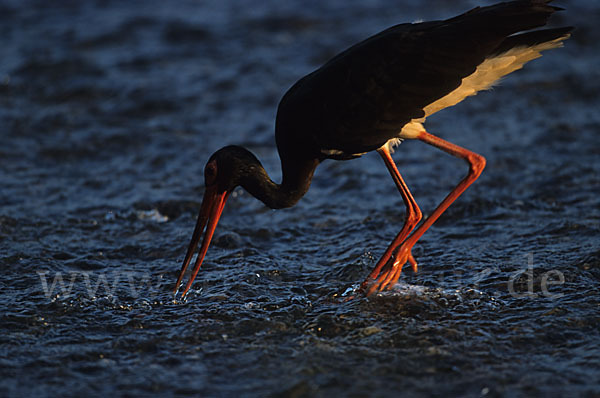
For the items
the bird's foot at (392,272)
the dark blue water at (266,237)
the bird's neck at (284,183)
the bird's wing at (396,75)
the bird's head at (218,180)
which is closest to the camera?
the dark blue water at (266,237)

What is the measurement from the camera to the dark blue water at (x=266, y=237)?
4227 mm

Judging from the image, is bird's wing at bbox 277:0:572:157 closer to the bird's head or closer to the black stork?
the black stork

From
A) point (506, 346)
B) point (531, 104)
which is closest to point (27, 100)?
point (531, 104)

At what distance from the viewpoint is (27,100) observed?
32.9 ft

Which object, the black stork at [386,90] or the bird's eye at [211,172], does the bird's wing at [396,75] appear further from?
the bird's eye at [211,172]

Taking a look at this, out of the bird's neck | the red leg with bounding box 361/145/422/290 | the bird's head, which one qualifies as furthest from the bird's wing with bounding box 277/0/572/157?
the red leg with bounding box 361/145/422/290

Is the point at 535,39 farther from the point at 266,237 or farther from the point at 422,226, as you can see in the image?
the point at 266,237

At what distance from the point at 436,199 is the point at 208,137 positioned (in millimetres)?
3003

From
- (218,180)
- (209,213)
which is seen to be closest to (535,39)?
(218,180)

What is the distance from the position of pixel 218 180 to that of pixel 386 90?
135 cm

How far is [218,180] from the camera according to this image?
214 inches

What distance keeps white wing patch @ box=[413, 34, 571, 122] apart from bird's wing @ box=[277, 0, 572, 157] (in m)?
0.04

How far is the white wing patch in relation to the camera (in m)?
5.29

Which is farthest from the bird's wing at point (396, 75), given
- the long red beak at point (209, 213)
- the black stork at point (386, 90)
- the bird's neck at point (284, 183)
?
the long red beak at point (209, 213)
